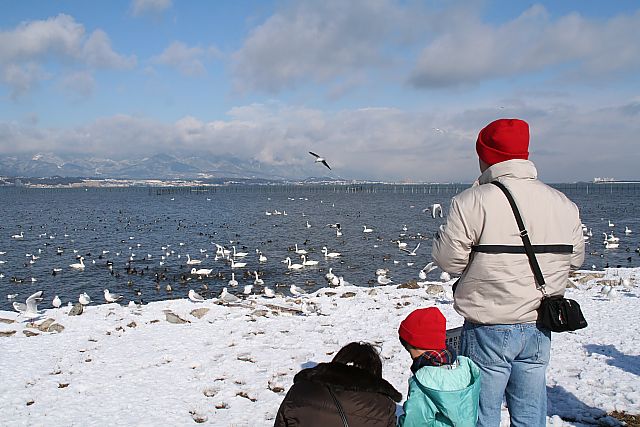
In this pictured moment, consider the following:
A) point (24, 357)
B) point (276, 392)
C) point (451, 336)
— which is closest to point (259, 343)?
point (276, 392)

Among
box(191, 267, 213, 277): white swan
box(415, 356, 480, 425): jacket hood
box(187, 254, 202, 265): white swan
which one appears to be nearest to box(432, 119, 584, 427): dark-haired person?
box(415, 356, 480, 425): jacket hood

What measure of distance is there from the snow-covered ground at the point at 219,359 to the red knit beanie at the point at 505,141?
4.28 m

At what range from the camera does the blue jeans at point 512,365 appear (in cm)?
357

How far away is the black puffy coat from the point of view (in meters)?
3.20

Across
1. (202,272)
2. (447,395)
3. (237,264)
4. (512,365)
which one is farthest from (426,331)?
(237,264)

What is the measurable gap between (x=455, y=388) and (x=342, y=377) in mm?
976

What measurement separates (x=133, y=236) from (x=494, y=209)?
155ft

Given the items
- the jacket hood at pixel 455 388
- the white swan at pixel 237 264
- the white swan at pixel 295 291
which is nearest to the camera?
the jacket hood at pixel 455 388

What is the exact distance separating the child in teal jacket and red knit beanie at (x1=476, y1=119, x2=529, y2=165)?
1368mm

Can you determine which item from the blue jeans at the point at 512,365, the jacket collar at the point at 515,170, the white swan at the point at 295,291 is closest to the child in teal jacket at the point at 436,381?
the blue jeans at the point at 512,365

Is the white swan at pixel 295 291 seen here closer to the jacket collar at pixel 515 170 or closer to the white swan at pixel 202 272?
the white swan at pixel 202 272

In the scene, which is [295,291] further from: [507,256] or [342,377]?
[507,256]

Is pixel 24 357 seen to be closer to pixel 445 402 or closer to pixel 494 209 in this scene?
pixel 445 402

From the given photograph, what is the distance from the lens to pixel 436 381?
3.68 metres
